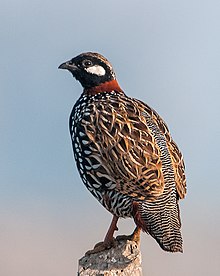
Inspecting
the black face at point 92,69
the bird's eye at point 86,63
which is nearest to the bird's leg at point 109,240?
the black face at point 92,69

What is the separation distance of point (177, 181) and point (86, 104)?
62.6 inches

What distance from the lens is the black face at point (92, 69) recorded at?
9000mm

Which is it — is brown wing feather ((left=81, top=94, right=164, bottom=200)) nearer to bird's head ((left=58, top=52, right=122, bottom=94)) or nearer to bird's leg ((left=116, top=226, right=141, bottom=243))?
bird's leg ((left=116, top=226, right=141, bottom=243))

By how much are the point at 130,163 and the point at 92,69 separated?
1.89 metres

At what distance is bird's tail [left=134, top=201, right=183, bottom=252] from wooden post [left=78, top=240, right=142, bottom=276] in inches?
29.4

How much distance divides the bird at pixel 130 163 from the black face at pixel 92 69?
31cm

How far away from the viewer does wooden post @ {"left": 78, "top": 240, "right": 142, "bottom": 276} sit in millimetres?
5570

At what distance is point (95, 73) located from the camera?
903 cm

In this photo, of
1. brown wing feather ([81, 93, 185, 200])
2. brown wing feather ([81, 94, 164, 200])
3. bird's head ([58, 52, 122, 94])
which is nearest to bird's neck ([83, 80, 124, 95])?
bird's head ([58, 52, 122, 94])

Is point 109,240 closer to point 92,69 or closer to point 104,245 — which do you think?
point 104,245

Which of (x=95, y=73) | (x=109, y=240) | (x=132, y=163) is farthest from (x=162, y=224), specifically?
(x=95, y=73)

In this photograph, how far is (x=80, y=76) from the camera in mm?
9188

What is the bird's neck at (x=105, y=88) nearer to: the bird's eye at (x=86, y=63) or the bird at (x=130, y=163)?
the bird at (x=130, y=163)

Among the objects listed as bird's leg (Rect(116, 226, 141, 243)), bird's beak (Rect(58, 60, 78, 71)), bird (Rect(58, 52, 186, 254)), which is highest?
bird's beak (Rect(58, 60, 78, 71))
